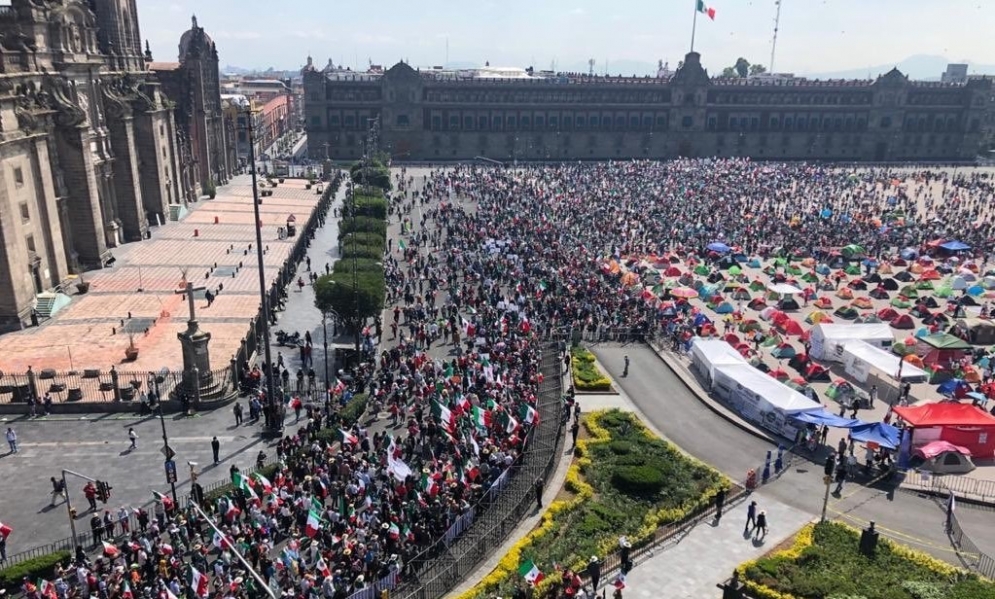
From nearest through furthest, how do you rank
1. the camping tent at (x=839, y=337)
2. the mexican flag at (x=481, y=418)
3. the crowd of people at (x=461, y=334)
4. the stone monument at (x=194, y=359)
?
the crowd of people at (x=461, y=334), the mexican flag at (x=481, y=418), the stone monument at (x=194, y=359), the camping tent at (x=839, y=337)

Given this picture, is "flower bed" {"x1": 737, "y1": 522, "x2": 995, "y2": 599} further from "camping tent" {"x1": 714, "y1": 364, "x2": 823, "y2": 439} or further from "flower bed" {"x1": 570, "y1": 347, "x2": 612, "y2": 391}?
"flower bed" {"x1": 570, "y1": 347, "x2": 612, "y2": 391}

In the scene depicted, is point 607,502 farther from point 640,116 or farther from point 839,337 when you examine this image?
point 640,116

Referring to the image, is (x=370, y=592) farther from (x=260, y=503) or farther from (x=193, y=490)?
(x=193, y=490)

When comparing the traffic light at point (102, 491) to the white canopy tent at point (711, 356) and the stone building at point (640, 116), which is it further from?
the stone building at point (640, 116)

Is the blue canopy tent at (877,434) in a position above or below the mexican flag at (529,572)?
below

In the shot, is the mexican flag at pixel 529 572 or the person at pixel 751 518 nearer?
the mexican flag at pixel 529 572

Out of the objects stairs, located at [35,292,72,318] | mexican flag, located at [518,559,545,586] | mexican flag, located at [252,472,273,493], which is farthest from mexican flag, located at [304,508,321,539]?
stairs, located at [35,292,72,318]

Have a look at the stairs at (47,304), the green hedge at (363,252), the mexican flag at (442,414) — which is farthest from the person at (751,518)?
the stairs at (47,304)

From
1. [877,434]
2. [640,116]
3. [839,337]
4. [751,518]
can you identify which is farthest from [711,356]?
[640,116]
